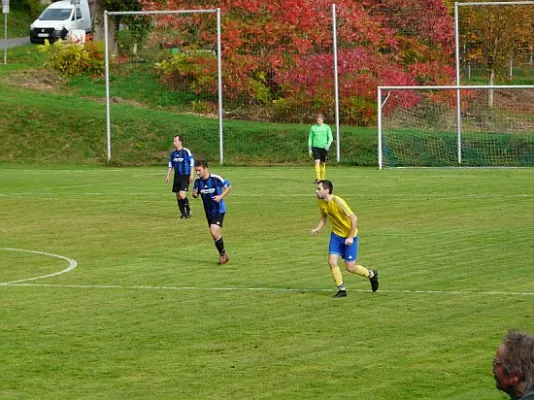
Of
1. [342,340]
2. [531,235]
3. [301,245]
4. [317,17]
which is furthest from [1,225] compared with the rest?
[317,17]

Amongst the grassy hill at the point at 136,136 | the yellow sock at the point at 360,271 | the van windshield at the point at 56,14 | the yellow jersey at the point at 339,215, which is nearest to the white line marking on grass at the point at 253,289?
the yellow sock at the point at 360,271

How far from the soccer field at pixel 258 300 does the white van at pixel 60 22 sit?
1490 inches

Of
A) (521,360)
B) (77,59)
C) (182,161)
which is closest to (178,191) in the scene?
(182,161)

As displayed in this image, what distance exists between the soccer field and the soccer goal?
11726 mm

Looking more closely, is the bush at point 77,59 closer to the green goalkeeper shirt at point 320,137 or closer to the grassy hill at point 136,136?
the grassy hill at point 136,136

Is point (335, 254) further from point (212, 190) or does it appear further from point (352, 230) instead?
point (212, 190)

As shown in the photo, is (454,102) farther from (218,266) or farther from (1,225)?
(218,266)

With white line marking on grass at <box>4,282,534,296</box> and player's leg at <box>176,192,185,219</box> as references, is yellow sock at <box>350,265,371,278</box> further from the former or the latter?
player's leg at <box>176,192,185,219</box>

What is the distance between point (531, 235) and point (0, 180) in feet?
72.8

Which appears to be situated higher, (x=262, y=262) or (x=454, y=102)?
(x=454, y=102)

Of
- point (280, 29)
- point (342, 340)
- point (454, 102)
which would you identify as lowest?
point (342, 340)

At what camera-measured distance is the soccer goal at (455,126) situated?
155ft

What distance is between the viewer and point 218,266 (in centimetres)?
2266

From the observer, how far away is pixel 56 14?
7356 centimetres
